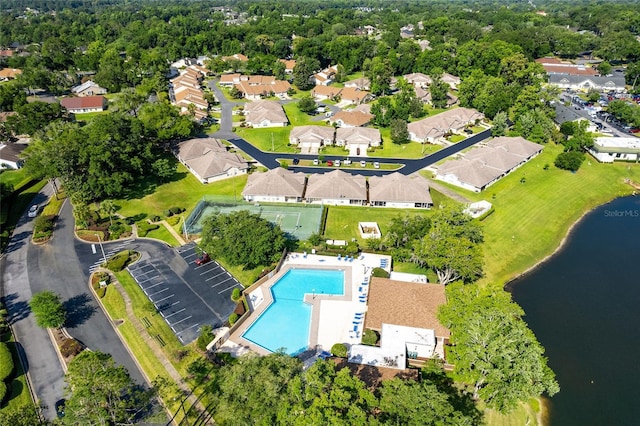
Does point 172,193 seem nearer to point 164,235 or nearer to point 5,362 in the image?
point 164,235

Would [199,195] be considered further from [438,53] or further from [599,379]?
[438,53]

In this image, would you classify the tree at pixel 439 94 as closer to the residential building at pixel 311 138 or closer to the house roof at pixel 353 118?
the house roof at pixel 353 118

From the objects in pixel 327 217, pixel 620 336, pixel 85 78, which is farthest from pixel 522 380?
pixel 85 78

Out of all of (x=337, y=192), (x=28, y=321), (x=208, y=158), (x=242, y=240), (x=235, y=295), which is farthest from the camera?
(x=208, y=158)

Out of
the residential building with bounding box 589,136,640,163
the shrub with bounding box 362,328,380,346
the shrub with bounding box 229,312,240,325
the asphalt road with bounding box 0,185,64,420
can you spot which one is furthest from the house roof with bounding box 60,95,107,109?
the residential building with bounding box 589,136,640,163

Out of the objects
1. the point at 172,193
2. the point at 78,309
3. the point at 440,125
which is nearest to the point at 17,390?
the point at 78,309

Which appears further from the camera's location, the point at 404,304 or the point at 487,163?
the point at 487,163

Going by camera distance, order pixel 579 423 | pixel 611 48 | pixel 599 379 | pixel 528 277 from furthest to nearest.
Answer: pixel 611 48
pixel 528 277
pixel 599 379
pixel 579 423
